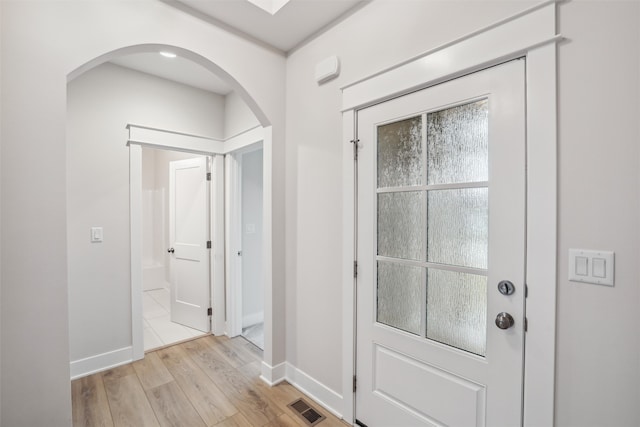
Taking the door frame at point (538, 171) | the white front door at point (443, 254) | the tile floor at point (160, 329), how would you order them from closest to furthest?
the door frame at point (538, 171) → the white front door at point (443, 254) → the tile floor at point (160, 329)

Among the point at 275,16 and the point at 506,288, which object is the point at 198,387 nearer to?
the point at 506,288

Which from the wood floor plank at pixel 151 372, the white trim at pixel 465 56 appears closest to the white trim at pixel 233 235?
the wood floor plank at pixel 151 372

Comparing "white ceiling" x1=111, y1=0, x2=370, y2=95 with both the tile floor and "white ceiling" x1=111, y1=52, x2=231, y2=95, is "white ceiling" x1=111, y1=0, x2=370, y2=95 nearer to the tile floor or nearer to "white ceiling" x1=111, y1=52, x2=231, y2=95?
"white ceiling" x1=111, y1=52, x2=231, y2=95

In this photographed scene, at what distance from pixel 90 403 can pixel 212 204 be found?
1.88 meters

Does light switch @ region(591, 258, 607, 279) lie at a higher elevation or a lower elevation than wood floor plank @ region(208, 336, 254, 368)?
higher

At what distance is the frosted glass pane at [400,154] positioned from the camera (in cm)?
148

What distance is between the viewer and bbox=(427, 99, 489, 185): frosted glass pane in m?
1.26

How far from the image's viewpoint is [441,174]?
1390 mm

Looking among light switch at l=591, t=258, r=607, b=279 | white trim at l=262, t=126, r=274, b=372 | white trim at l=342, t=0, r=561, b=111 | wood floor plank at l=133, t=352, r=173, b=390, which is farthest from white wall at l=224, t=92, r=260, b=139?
light switch at l=591, t=258, r=607, b=279

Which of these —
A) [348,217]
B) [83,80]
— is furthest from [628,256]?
[83,80]

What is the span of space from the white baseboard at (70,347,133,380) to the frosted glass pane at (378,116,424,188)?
2656 millimetres

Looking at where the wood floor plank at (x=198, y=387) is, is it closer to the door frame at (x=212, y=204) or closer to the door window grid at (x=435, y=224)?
the door frame at (x=212, y=204)

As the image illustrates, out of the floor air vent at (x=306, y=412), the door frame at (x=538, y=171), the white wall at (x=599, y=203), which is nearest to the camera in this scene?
the white wall at (x=599, y=203)

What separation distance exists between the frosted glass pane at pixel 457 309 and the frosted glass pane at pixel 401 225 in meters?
0.16
